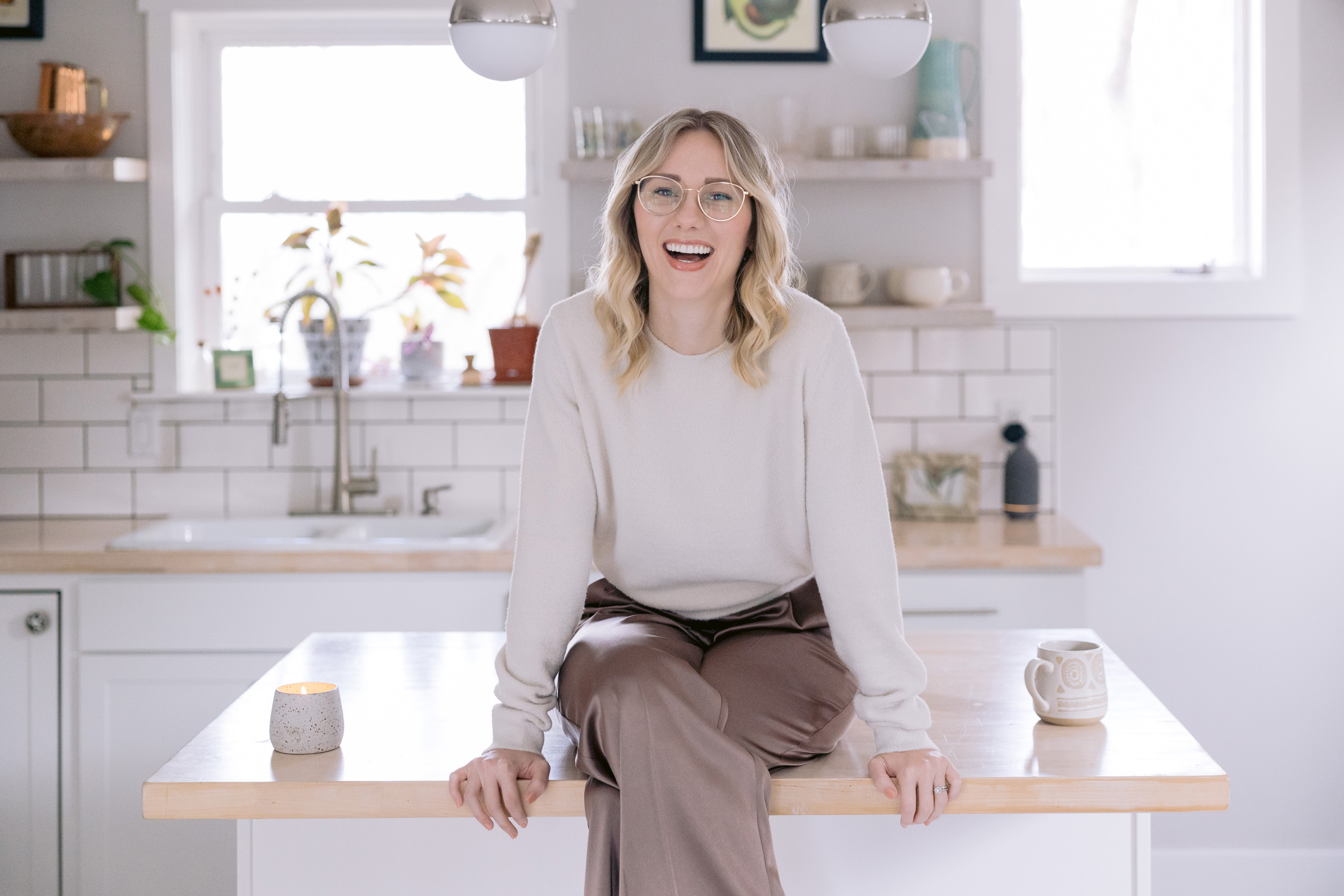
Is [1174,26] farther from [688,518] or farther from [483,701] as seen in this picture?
[483,701]

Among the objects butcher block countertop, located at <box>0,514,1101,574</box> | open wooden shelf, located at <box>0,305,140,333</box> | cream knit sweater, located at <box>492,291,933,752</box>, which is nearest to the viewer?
cream knit sweater, located at <box>492,291,933,752</box>

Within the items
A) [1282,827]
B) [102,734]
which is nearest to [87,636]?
[102,734]

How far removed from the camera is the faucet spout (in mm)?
3055

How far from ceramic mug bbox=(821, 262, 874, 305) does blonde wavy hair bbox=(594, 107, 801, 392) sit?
139 centimetres

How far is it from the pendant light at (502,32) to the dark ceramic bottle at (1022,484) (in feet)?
5.83

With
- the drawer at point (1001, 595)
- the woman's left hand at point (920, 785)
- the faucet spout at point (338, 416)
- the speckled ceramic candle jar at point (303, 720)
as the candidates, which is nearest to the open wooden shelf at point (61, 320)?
the faucet spout at point (338, 416)

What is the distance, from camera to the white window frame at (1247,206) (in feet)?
10.2

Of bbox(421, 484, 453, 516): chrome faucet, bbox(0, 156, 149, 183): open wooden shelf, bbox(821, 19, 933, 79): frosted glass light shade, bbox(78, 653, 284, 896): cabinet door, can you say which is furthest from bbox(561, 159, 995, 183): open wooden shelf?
bbox(78, 653, 284, 896): cabinet door

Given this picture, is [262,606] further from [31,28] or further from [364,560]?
[31,28]

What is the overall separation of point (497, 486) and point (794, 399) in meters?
1.78

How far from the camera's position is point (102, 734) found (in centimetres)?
265

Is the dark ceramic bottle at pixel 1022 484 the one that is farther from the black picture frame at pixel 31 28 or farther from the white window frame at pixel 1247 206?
the black picture frame at pixel 31 28

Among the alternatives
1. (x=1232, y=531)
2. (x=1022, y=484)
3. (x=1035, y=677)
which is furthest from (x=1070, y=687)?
(x=1232, y=531)

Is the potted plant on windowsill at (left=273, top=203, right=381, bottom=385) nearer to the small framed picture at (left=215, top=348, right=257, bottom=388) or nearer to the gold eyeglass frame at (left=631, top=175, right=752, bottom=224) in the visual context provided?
the small framed picture at (left=215, top=348, right=257, bottom=388)
